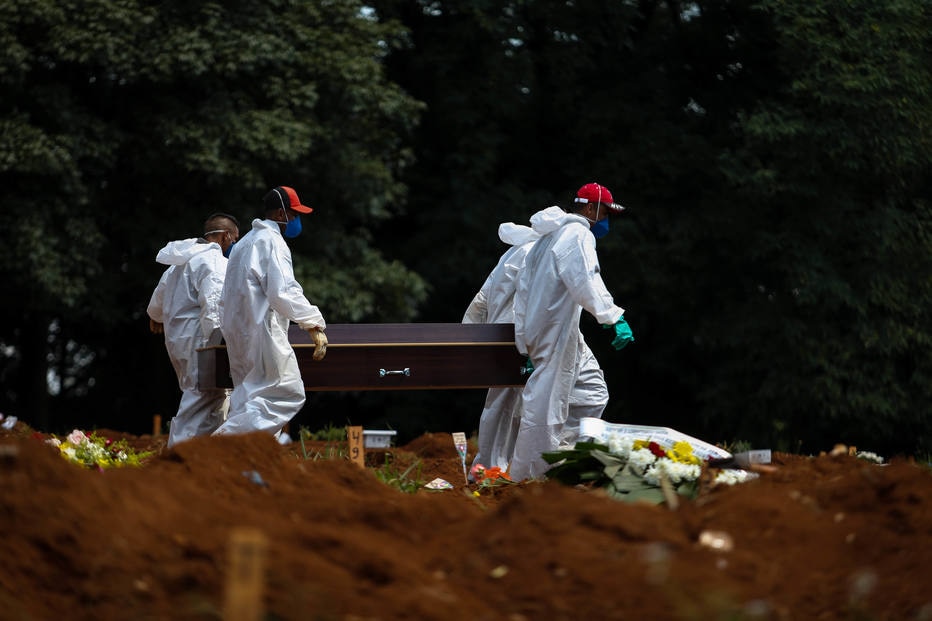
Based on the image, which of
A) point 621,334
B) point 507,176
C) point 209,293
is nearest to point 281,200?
point 209,293

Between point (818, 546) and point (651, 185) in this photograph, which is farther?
point (651, 185)

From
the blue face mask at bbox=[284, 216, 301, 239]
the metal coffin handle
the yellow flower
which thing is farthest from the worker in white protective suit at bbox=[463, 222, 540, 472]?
the yellow flower

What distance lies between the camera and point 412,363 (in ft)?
27.9

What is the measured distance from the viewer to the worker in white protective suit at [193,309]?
9620 millimetres

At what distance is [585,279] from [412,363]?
1305 mm

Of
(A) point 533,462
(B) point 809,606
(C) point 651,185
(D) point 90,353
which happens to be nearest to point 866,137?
(C) point 651,185

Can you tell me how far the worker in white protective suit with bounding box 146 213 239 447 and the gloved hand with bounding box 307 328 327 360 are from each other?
5.38 ft

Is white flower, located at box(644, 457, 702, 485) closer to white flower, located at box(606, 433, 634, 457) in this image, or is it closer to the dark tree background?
white flower, located at box(606, 433, 634, 457)

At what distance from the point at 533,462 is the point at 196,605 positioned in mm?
5150

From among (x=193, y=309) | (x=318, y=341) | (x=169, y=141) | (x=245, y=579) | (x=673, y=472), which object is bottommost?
(x=169, y=141)

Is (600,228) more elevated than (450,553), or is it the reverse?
(450,553)

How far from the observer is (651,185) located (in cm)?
1891

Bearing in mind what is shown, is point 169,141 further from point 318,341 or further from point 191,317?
point 318,341

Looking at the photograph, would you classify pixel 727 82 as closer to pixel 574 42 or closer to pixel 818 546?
pixel 574 42
